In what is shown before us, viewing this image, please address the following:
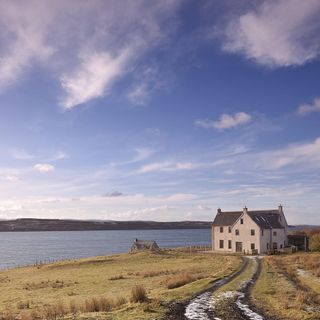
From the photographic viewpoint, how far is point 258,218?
78.9 m

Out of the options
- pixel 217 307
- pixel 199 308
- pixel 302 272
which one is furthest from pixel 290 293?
pixel 302 272

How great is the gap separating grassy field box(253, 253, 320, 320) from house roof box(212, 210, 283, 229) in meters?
36.7

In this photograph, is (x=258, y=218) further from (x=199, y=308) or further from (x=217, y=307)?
(x=199, y=308)

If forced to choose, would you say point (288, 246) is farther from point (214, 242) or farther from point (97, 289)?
point (97, 289)

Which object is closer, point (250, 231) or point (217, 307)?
point (217, 307)

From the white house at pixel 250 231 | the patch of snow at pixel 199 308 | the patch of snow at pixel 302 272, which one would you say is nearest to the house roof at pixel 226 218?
the white house at pixel 250 231

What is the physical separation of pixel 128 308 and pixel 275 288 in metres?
11.9

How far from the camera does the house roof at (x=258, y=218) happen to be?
78.4 meters

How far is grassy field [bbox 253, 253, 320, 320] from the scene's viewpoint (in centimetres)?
2092

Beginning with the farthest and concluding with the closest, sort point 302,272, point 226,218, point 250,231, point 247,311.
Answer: point 226,218 → point 250,231 → point 302,272 → point 247,311

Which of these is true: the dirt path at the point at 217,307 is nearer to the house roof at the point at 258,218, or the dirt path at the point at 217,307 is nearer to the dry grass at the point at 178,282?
the dry grass at the point at 178,282

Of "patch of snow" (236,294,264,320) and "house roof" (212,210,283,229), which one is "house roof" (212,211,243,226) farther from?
"patch of snow" (236,294,264,320)

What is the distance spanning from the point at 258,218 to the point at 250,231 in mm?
2976

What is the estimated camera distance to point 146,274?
46.8 m
